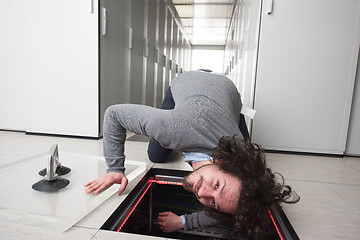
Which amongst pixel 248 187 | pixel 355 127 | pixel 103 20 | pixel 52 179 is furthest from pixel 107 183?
pixel 355 127

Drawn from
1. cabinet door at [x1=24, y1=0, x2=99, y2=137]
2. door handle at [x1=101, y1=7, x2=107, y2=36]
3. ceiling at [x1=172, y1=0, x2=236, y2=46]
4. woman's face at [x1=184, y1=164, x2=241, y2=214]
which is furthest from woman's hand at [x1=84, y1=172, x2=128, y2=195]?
ceiling at [x1=172, y1=0, x2=236, y2=46]

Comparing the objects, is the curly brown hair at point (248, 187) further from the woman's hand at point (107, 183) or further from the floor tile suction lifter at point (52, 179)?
the floor tile suction lifter at point (52, 179)

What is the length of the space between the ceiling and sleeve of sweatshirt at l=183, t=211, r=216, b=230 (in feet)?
16.6

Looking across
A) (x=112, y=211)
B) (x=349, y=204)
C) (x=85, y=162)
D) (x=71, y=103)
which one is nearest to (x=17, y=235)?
(x=112, y=211)

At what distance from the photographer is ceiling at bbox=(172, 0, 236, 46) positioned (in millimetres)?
5848

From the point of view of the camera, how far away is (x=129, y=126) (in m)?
1.21

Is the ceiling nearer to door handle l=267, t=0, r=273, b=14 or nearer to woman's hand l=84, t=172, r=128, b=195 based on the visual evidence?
door handle l=267, t=0, r=273, b=14

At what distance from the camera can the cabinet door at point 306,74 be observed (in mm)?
2141

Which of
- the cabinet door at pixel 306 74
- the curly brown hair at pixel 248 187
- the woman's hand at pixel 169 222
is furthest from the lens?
the cabinet door at pixel 306 74

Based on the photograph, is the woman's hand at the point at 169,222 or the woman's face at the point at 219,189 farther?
the woman's hand at the point at 169,222

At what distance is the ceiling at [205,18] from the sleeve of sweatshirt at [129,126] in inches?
194

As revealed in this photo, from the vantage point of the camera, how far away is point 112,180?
1255 mm

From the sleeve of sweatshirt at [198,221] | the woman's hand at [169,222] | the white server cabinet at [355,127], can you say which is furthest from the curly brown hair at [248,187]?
the white server cabinet at [355,127]

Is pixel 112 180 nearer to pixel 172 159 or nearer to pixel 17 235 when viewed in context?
pixel 17 235
